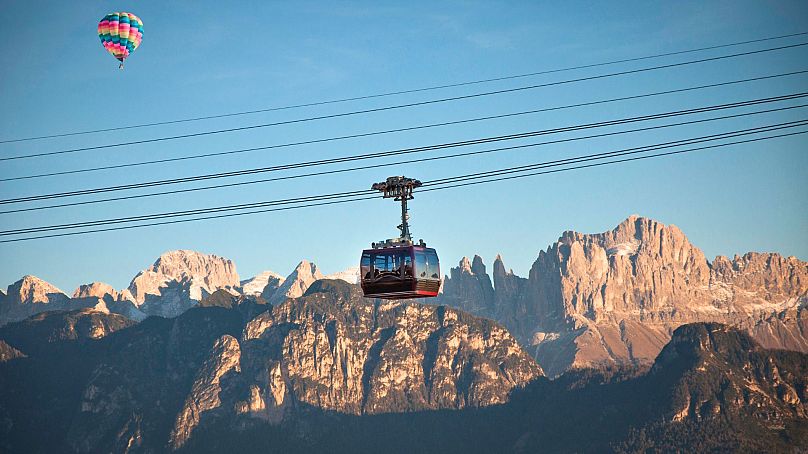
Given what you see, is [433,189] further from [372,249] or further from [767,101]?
[767,101]

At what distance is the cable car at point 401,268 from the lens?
146m

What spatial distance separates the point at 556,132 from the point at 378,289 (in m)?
23.7

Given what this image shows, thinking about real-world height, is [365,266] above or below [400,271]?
above

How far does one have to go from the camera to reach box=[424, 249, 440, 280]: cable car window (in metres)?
148

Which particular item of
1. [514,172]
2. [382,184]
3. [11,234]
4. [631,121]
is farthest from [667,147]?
[11,234]

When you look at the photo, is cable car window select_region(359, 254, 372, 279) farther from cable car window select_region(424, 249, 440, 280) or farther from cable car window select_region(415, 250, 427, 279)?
cable car window select_region(424, 249, 440, 280)

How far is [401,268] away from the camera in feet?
480

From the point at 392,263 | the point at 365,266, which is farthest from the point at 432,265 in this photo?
the point at 365,266

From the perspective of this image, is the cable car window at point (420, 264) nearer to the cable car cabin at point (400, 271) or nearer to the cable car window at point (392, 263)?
the cable car cabin at point (400, 271)

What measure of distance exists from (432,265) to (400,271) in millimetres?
3624

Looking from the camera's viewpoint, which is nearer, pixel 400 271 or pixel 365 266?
pixel 400 271

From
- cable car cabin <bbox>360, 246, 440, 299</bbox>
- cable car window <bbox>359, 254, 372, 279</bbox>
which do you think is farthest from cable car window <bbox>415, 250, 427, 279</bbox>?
cable car window <bbox>359, 254, 372, 279</bbox>

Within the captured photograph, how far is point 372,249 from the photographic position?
14875 centimetres

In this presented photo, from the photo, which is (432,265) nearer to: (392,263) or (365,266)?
(392,263)
